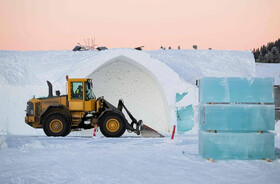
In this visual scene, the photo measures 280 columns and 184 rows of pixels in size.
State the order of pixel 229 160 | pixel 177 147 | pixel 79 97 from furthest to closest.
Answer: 1. pixel 79 97
2. pixel 177 147
3. pixel 229 160

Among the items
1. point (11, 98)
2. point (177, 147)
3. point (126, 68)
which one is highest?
point (126, 68)

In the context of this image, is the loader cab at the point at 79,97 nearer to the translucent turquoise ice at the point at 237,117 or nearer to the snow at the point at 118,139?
the snow at the point at 118,139

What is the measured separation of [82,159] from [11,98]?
34.1 ft

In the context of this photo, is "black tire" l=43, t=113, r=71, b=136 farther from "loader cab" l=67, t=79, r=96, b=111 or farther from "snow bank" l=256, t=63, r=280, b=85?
"snow bank" l=256, t=63, r=280, b=85

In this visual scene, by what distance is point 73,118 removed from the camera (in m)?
14.6

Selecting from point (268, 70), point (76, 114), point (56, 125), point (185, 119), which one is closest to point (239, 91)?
point (76, 114)

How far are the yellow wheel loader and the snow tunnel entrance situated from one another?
5.79 metres

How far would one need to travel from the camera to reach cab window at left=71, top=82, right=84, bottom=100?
1417cm

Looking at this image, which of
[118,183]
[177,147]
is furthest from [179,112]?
[118,183]

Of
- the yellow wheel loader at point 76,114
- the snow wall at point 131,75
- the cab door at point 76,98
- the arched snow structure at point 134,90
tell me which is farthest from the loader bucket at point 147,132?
the arched snow structure at point 134,90

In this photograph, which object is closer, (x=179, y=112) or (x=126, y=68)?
(x=179, y=112)

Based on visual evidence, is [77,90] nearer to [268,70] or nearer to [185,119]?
[185,119]

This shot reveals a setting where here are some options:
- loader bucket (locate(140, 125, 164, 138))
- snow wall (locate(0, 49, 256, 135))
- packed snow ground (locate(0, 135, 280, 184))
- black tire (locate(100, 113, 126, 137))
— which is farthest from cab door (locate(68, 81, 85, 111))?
snow wall (locate(0, 49, 256, 135))

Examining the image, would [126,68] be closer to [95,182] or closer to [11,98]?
[11,98]
